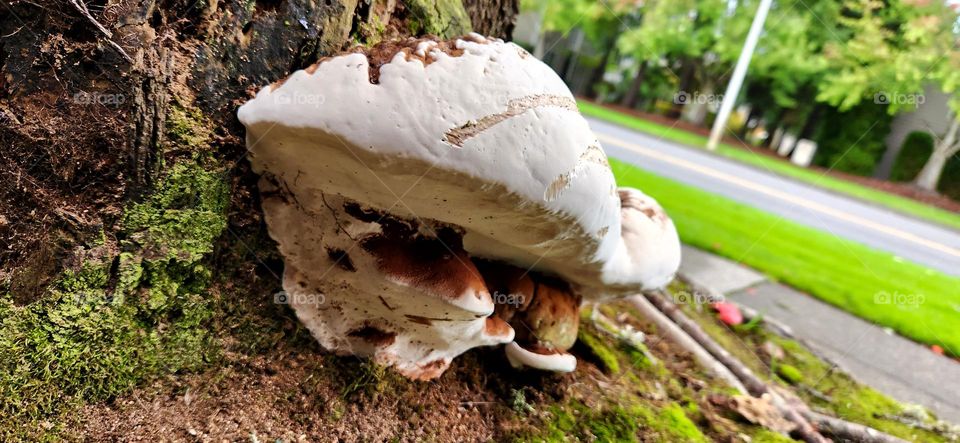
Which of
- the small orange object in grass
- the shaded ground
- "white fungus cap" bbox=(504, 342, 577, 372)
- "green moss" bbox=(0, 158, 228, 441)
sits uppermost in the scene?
"green moss" bbox=(0, 158, 228, 441)

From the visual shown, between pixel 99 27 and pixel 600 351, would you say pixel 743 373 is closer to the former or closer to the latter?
pixel 600 351

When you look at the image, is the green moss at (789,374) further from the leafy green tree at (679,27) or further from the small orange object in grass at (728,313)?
the leafy green tree at (679,27)

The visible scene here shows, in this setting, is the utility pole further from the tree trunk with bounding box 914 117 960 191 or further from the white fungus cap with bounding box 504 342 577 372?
the white fungus cap with bounding box 504 342 577 372

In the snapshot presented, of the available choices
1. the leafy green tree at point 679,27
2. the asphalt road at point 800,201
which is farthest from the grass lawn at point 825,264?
the leafy green tree at point 679,27

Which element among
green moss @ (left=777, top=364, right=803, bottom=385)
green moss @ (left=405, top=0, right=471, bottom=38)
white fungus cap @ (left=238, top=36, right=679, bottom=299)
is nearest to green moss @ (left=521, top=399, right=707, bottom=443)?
white fungus cap @ (left=238, top=36, right=679, bottom=299)

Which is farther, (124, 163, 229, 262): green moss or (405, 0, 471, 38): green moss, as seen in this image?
(405, 0, 471, 38): green moss

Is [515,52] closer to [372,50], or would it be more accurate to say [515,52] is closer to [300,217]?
[372,50]
